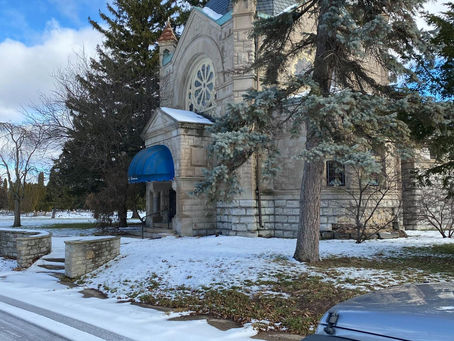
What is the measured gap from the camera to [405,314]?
84.7 inches

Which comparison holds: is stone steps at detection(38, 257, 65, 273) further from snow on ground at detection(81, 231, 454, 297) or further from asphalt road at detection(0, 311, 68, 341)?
asphalt road at detection(0, 311, 68, 341)

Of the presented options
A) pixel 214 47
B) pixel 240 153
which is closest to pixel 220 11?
pixel 214 47

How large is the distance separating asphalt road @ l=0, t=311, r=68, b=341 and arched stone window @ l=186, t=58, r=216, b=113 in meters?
14.5

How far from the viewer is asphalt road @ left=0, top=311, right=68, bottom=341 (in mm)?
5699

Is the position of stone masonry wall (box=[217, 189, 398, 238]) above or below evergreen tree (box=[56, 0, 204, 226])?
below

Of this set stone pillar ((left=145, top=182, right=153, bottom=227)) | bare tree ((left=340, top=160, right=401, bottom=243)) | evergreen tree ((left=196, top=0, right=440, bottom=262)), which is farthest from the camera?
stone pillar ((left=145, top=182, right=153, bottom=227))

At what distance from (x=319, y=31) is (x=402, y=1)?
78.9 inches

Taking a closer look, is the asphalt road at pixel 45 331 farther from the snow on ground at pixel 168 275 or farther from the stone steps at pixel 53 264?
the stone steps at pixel 53 264

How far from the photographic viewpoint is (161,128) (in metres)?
18.9

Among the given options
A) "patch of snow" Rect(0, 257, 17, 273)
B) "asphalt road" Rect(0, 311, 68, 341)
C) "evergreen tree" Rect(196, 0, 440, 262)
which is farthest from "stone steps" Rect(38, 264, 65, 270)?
"evergreen tree" Rect(196, 0, 440, 262)

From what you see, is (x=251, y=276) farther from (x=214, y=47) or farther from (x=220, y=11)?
(x=220, y=11)

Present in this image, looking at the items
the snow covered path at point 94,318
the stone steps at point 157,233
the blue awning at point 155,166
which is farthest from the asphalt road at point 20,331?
the blue awning at point 155,166

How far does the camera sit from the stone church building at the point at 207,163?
1648 centimetres

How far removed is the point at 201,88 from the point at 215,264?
13.1 meters
